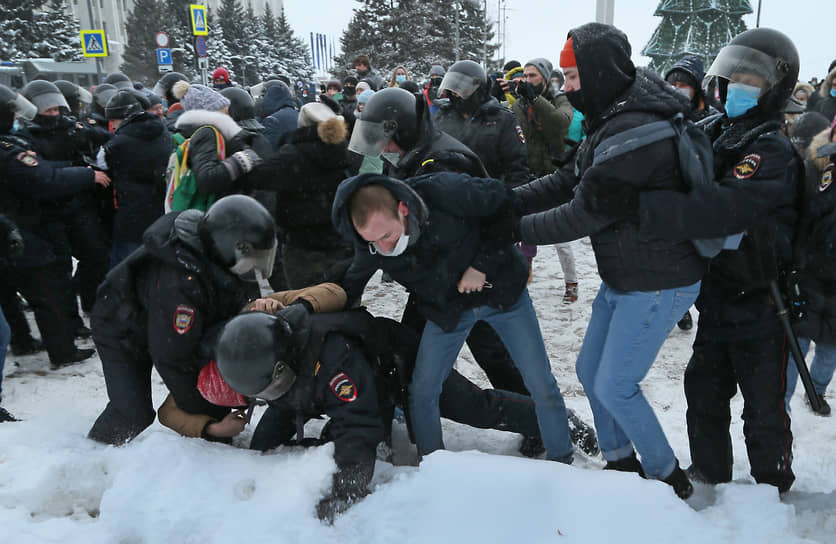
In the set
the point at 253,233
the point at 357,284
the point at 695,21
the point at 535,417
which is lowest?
the point at 535,417

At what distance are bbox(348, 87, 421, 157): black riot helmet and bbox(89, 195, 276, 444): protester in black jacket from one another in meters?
0.73

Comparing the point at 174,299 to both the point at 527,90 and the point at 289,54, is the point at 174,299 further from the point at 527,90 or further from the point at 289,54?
the point at 289,54

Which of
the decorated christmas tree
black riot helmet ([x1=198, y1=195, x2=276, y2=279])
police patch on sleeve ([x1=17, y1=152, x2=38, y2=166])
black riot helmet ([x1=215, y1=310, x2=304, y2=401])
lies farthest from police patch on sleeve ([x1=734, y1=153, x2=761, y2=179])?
the decorated christmas tree

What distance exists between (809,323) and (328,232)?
296cm

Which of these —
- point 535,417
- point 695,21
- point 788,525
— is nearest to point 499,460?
point 535,417

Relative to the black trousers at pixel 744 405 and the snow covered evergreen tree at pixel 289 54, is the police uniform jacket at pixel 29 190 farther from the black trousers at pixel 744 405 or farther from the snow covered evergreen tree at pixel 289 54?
the snow covered evergreen tree at pixel 289 54

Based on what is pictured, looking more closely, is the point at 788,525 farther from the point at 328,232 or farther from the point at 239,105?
the point at 239,105

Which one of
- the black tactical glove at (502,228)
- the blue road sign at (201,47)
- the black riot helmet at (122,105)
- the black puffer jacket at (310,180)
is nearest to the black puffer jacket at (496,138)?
the black puffer jacket at (310,180)

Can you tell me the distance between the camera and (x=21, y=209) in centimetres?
461

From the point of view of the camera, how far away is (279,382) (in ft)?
8.39

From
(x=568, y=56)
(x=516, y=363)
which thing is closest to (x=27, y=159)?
(x=516, y=363)

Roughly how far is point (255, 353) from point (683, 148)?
5.92 feet

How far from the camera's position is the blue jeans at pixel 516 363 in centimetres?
280

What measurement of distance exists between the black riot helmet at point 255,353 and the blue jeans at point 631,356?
1.31m
